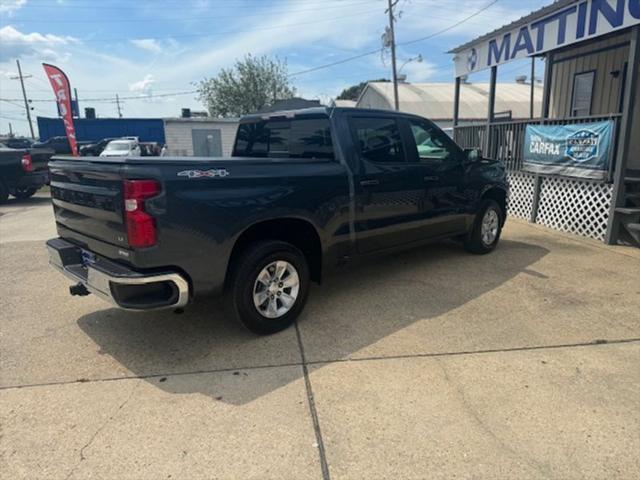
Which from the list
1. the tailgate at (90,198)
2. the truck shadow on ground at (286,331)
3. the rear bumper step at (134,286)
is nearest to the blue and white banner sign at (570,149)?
the truck shadow on ground at (286,331)

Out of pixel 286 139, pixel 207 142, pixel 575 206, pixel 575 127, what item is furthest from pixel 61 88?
pixel 575 206

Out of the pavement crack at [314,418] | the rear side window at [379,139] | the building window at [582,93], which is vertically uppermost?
the building window at [582,93]

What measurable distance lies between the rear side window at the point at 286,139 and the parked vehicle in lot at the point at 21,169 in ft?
31.3

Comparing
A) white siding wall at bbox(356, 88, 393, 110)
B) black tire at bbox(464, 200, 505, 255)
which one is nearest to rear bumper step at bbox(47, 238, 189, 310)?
black tire at bbox(464, 200, 505, 255)

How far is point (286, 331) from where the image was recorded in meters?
4.04

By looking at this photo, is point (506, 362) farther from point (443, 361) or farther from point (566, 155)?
point (566, 155)

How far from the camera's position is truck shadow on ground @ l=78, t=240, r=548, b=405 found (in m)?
3.35

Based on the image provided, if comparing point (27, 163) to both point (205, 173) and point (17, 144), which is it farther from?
point (17, 144)

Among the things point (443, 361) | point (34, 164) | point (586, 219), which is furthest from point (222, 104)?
point (443, 361)

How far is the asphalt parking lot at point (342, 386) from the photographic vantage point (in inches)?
97.9

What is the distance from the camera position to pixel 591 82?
1073 centimetres

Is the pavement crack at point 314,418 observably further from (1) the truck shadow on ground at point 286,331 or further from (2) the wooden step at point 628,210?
(2) the wooden step at point 628,210

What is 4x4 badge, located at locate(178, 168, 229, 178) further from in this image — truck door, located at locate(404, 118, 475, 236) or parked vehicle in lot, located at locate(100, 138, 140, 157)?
parked vehicle in lot, located at locate(100, 138, 140, 157)

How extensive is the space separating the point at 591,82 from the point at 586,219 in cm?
504
